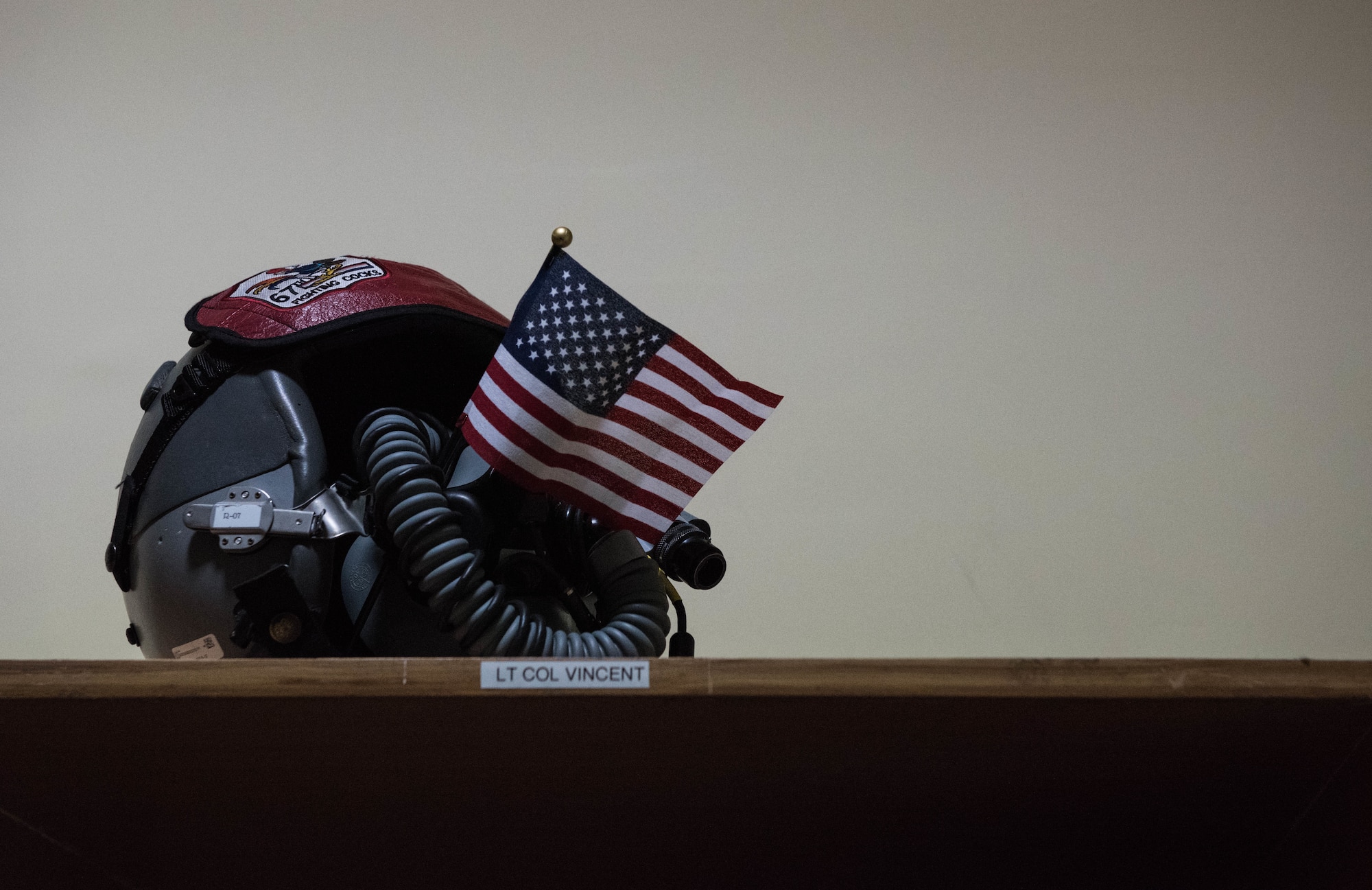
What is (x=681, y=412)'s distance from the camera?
96 centimetres

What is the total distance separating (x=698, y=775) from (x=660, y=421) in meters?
0.40

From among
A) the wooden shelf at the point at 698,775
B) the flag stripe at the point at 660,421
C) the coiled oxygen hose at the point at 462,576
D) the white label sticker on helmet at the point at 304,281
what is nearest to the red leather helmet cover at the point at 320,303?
the white label sticker on helmet at the point at 304,281

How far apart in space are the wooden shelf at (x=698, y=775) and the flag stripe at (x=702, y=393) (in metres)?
0.40

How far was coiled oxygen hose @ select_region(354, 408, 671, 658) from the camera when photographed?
88cm

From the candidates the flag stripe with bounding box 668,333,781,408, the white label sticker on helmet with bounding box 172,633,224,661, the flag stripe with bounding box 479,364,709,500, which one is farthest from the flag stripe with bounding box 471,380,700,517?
the white label sticker on helmet with bounding box 172,633,224,661

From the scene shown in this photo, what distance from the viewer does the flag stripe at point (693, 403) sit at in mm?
943

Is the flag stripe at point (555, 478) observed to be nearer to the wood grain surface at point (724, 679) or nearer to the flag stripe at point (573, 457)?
the flag stripe at point (573, 457)

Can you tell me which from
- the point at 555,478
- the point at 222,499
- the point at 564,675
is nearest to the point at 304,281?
the point at 222,499

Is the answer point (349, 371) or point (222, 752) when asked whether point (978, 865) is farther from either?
point (349, 371)

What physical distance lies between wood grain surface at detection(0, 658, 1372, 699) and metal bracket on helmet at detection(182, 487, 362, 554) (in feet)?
1.31

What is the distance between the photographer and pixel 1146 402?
5.97 ft

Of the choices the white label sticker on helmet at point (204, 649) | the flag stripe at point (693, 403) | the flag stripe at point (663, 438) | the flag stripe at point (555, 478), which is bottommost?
the white label sticker on helmet at point (204, 649)

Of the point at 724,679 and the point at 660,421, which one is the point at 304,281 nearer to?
the point at 660,421

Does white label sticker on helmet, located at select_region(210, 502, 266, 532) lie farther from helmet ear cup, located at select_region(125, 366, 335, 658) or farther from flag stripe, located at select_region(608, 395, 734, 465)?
flag stripe, located at select_region(608, 395, 734, 465)
